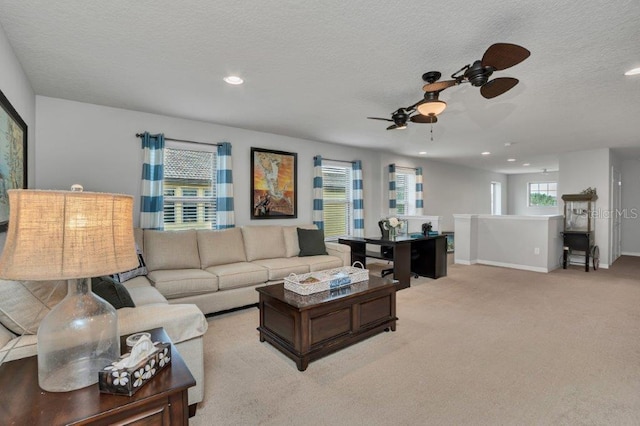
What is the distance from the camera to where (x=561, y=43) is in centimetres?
232

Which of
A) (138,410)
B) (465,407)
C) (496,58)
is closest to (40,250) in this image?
(138,410)

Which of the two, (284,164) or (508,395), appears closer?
(508,395)

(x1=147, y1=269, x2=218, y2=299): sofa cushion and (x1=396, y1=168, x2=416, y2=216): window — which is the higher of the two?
(x1=396, y1=168, x2=416, y2=216): window

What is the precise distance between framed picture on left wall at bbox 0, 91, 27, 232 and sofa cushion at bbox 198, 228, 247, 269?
5.87 feet

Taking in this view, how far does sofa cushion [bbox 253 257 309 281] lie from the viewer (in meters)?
3.97

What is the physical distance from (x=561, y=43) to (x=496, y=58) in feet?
2.30

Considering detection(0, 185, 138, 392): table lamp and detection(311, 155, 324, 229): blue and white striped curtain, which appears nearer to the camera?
detection(0, 185, 138, 392): table lamp

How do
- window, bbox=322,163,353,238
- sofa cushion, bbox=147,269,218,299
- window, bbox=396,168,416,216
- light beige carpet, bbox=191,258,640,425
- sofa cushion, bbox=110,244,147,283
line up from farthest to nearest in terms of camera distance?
window, bbox=396,168,416,216 → window, bbox=322,163,353,238 → sofa cushion, bbox=147,269,218,299 → sofa cushion, bbox=110,244,147,283 → light beige carpet, bbox=191,258,640,425

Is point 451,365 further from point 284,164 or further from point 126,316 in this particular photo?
point 284,164

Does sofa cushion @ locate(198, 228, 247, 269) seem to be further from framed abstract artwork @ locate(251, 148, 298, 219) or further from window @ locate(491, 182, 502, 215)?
window @ locate(491, 182, 502, 215)

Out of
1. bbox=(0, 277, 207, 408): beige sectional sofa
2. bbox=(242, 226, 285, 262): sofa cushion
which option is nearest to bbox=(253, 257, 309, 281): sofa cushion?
bbox=(242, 226, 285, 262): sofa cushion

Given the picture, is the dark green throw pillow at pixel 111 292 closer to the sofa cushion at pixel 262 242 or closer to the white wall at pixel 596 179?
the sofa cushion at pixel 262 242

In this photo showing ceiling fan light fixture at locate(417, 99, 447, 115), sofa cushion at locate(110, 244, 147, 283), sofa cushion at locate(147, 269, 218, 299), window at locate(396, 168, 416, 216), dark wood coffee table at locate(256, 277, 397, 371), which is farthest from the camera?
window at locate(396, 168, 416, 216)

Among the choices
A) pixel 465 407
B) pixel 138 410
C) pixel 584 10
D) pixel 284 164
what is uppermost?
pixel 584 10
